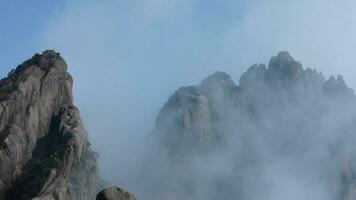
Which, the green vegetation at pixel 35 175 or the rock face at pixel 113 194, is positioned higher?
the green vegetation at pixel 35 175

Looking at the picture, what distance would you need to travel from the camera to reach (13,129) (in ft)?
383

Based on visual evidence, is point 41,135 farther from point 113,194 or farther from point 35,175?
point 113,194

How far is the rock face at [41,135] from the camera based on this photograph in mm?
108938

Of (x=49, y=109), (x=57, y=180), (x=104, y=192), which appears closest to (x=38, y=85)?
(x=49, y=109)

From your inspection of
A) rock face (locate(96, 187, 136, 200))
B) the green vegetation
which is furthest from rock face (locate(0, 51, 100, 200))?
rock face (locate(96, 187, 136, 200))

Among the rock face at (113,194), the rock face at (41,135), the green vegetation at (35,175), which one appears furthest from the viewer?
the rock face at (41,135)

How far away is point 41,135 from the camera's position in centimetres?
12200

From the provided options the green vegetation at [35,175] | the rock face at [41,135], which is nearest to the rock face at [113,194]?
the rock face at [41,135]

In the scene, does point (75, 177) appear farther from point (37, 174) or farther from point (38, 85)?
point (37, 174)

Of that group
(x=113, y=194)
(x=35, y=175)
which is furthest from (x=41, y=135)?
(x=113, y=194)

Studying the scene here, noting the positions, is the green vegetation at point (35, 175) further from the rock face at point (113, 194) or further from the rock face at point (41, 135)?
the rock face at point (113, 194)

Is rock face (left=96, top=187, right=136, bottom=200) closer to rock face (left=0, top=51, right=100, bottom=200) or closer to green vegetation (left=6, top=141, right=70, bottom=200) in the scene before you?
rock face (left=0, top=51, right=100, bottom=200)

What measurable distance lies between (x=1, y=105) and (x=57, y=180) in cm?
1675

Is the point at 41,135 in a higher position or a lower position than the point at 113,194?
higher
